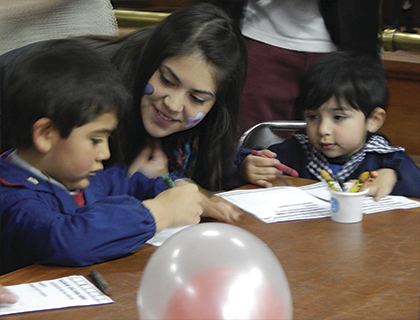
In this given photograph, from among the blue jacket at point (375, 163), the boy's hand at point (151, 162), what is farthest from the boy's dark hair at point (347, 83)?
the boy's hand at point (151, 162)

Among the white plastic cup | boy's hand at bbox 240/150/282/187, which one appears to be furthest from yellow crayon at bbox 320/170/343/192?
boy's hand at bbox 240/150/282/187

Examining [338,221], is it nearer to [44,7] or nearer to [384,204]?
[384,204]

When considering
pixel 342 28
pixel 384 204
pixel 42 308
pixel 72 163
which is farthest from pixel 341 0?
pixel 42 308

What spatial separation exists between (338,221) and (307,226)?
91 mm

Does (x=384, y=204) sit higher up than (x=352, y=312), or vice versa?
(x=352, y=312)

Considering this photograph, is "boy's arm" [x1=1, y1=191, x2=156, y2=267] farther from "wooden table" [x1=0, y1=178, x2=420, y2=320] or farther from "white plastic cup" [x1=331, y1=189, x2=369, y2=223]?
"white plastic cup" [x1=331, y1=189, x2=369, y2=223]

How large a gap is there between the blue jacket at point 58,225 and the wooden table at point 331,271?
0.03 m

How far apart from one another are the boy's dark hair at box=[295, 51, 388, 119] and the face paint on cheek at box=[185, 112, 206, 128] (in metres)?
0.46

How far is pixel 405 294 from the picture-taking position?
3.35 ft

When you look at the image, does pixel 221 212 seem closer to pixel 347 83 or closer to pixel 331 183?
pixel 331 183

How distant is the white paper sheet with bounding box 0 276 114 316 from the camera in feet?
3.05

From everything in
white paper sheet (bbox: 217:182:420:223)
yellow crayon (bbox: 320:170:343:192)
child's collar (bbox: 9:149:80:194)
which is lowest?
white paper sheet (bbox: 217:182:420:223)

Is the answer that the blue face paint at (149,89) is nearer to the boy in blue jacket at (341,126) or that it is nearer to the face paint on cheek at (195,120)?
the face paint on cheek at (195,120)

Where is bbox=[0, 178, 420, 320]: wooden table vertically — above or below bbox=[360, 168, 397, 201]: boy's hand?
above
